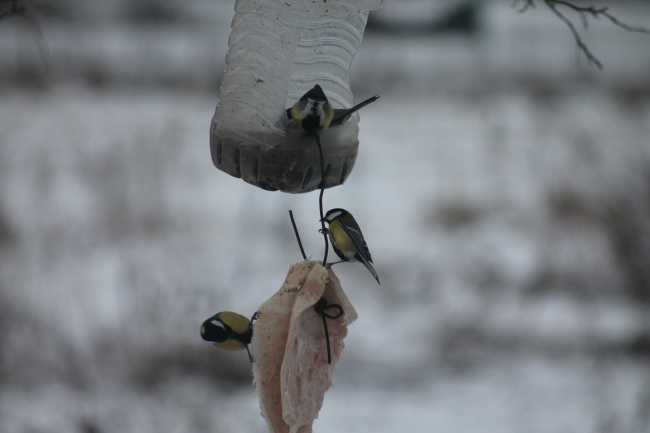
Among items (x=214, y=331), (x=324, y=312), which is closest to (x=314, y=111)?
(x=324, y=312)

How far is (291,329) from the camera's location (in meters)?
1.42

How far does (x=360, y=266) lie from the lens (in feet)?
18.5

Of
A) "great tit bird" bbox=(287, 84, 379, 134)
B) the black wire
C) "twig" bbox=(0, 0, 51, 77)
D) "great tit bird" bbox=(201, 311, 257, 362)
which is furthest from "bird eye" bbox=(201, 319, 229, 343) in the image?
"twig" bbox=(0, 0, 51, 77)

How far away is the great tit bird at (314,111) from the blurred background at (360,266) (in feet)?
2.60

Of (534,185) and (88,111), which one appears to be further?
(88,111)

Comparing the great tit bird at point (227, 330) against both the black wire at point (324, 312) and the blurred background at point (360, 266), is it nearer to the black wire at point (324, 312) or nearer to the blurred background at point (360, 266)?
the black wire at point (324, 312)

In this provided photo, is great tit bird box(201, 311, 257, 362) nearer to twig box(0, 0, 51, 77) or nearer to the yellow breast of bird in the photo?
the yellow breast of bird

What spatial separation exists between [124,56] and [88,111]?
275 cm

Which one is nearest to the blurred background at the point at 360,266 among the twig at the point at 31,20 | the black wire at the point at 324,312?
the twig at the point at 31,20

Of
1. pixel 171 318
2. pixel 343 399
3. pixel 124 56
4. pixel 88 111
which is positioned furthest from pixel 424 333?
pixel 124 56

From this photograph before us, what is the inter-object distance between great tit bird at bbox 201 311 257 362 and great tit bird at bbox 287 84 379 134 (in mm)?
450

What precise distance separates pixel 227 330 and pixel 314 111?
52 cm

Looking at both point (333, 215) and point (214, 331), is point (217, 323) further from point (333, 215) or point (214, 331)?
point (333, 215)

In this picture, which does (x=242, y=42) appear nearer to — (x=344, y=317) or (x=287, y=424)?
(x=344, y=317)
